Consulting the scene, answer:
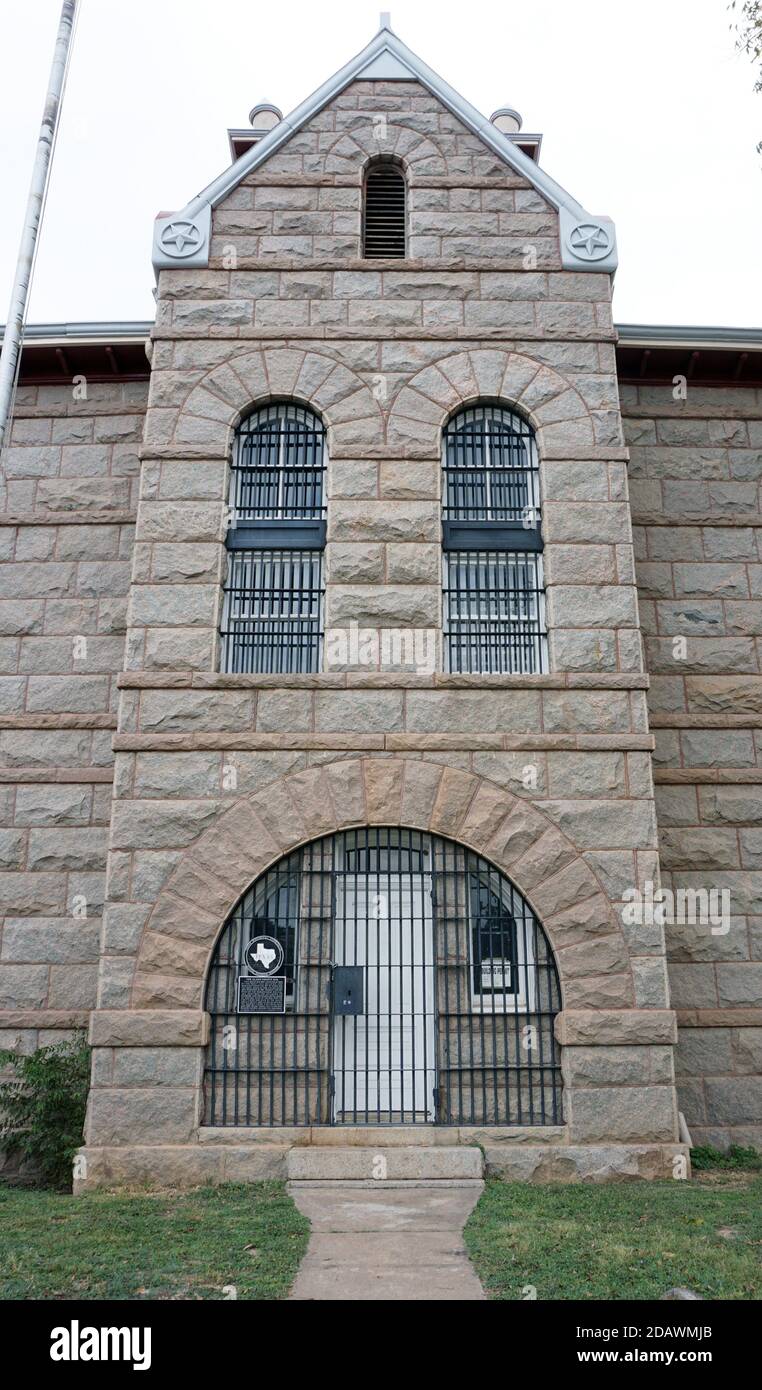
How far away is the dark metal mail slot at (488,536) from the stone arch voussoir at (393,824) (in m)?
2.24

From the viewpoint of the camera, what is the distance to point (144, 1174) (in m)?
8.87

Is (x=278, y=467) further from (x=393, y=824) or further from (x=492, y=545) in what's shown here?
(x=393, y=824)

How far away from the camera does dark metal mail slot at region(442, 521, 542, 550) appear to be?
10773mm

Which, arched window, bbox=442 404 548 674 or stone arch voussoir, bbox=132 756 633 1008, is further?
arched window, bbox=442 404 548 674

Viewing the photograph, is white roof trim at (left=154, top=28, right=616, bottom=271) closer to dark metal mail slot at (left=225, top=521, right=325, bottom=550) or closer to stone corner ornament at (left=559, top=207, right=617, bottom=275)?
stone corner ornament at (left=559, top=207, right=617, bottom=275)

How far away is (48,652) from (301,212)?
5310 millimetres

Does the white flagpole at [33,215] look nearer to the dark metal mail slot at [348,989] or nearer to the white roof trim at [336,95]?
the white roof trim at [336,95]

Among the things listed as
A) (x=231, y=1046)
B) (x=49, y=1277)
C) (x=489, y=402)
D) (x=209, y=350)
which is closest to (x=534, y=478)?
(x=489, y=402)

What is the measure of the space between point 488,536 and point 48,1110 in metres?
6.48

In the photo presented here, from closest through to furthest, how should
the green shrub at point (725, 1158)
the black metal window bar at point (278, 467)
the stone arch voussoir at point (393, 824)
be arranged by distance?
the stone arch voussoir at point (393, 824)
the green shrub at point (725, 1158)
the black metal window bar at point (278, 467)

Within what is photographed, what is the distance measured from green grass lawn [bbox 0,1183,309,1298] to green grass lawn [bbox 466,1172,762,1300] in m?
1.23

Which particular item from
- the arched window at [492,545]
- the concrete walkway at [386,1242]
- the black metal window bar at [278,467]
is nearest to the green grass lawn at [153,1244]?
the concrete walkway at [386,1242]

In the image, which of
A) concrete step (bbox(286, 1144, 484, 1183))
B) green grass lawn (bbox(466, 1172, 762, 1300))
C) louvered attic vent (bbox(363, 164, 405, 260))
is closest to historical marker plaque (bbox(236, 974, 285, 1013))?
concrete step (bbox(286, 1144, 484, 1183))

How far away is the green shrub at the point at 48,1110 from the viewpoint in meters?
9.48
